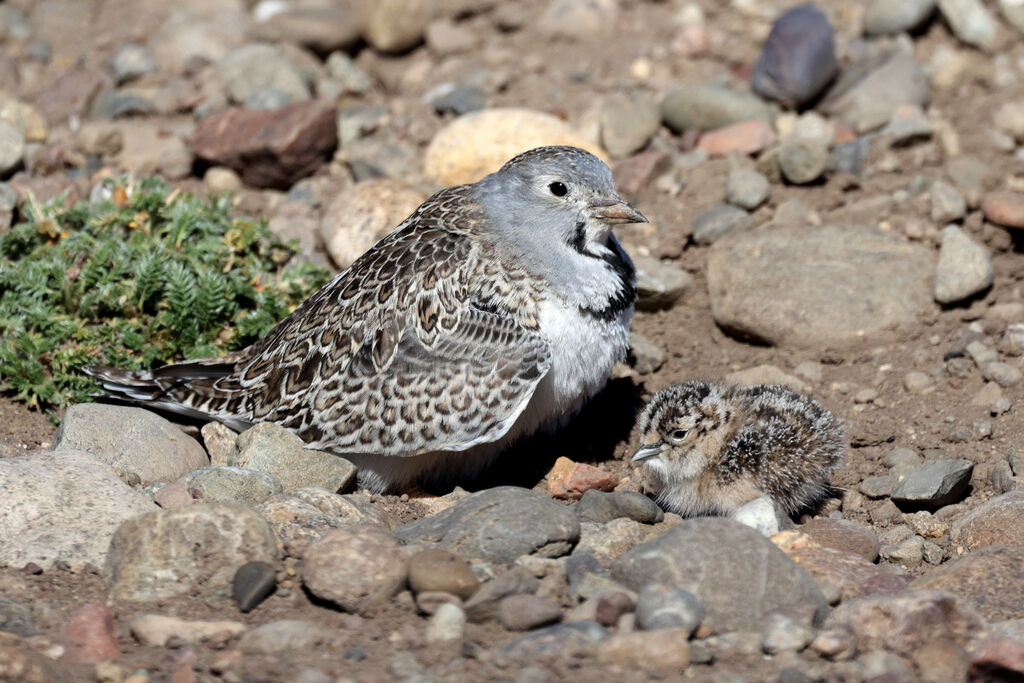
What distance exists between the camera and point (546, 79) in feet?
33.1

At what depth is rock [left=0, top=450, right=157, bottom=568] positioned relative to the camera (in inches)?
197

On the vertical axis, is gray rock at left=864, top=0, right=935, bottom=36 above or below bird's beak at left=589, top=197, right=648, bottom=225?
below

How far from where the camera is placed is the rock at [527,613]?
14.7 ft

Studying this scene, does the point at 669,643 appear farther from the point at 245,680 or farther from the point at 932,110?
the point at 932,110

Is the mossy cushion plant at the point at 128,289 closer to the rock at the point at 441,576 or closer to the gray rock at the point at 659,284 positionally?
the gray rock at the point at 659,284

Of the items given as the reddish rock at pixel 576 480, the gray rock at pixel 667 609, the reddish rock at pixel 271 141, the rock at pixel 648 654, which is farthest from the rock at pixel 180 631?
the reddish rock at pixel 271 141

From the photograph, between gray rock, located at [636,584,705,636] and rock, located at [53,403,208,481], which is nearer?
gray rock, located at [636,584,705,636]

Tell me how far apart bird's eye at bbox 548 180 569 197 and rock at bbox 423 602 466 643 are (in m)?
2.36

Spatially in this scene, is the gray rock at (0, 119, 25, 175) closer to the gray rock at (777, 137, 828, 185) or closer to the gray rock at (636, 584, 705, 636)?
the gray rock at (777, 137, 828, 185)

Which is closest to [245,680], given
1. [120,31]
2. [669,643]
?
[669,643]

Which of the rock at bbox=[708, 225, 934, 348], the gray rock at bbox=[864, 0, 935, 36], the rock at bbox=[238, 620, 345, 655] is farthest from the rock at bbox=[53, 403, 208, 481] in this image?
the gray rock at bbox=[864, 0, 935, 36]

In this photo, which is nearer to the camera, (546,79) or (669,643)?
(669,643)

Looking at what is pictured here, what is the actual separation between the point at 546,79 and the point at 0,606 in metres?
6.77

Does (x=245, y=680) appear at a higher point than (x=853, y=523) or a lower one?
higher
